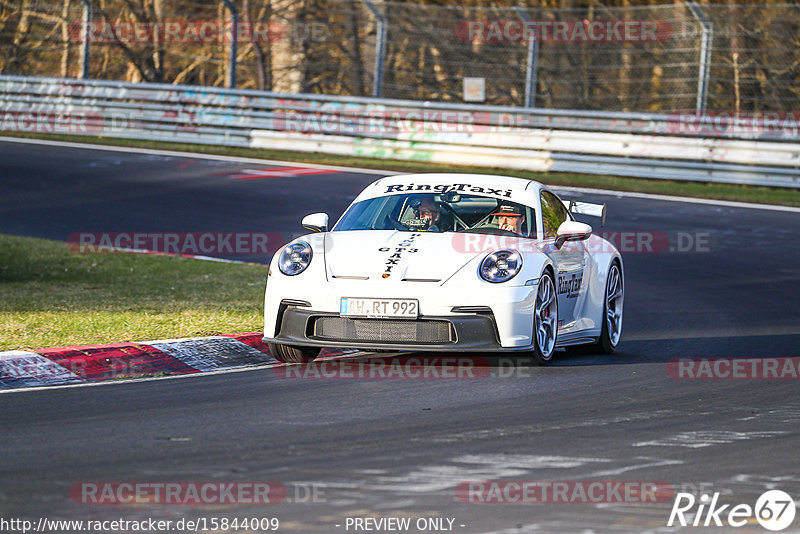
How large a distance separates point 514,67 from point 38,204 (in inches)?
Answer: 381

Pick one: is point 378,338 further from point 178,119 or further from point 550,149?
point 178,119

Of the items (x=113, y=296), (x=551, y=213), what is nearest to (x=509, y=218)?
(x=551, y=213)

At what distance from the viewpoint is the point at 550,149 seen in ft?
70.8

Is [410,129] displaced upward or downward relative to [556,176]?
upward

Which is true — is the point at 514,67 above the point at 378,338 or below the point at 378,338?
above

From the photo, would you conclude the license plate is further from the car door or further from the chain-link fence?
the chain-link fence

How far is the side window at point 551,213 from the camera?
920cm

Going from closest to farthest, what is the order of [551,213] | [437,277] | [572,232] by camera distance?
[437,277]
[572,232]
[551,213]

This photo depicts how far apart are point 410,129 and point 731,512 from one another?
18160 millimetres

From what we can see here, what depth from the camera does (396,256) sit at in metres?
8.11

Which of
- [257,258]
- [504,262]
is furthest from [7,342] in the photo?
[257,258]

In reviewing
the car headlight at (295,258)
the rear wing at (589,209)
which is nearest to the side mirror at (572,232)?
the rear wing at (589,209)

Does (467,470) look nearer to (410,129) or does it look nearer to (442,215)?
(442,215)

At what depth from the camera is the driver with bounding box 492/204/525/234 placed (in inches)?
351
